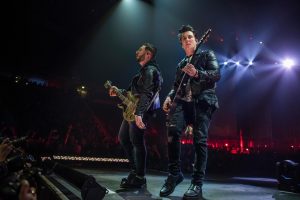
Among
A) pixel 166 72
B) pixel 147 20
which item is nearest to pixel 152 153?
pixel 166 72

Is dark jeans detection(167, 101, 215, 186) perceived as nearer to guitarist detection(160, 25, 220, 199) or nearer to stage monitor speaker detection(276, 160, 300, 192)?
guitarist detection(160, 25, 220, 199)

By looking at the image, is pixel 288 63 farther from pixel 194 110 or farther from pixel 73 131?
pixel 194 110

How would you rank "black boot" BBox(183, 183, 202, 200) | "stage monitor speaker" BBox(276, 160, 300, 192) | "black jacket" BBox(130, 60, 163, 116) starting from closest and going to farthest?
"black boot" BBox(183, 183, 202, 200) → "black jacket" BBox(130, 60, 163, 116) → "stage monitor speaker" BBox(276, 160, 300, 192)

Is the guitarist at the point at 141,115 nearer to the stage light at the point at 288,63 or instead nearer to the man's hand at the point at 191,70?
the man's hand at the point at 191,70

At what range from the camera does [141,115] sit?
11.8 feet

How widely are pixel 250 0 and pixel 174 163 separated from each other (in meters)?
7.65

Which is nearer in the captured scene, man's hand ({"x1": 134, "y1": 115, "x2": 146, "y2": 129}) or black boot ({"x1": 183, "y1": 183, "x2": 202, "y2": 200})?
black boot ({"x1": 183, "y1": 183, "x2": 202, "y2": 200})

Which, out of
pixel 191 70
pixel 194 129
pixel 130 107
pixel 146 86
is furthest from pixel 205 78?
pixel 130 107

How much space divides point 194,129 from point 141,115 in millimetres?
677

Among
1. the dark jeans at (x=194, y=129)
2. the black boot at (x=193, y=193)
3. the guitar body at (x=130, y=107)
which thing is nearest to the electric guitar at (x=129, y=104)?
the guitar body at (x=130, y=107)

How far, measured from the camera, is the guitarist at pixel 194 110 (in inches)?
124

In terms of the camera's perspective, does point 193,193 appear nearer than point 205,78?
Yes

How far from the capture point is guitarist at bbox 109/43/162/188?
3.62 m

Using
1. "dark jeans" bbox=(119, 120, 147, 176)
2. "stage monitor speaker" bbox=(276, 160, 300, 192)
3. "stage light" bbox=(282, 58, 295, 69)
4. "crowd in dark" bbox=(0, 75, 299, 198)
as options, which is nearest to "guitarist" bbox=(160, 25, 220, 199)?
"dark jeans" bbox=(119, 120, 147, 176)
